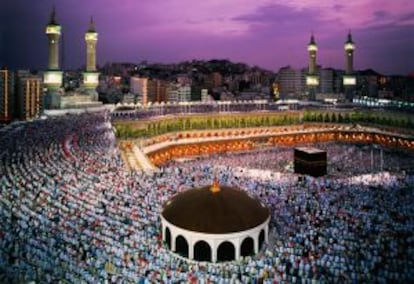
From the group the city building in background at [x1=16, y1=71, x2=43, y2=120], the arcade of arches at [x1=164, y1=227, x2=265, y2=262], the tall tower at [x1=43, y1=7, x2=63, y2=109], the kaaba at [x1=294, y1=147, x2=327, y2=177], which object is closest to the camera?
the arcade of arches at [x1=164, y1=227, x2=265, y2=262]

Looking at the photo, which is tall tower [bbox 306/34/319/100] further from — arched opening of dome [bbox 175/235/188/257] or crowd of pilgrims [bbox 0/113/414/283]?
arched opening of dome [bbox 175/235/188/257]

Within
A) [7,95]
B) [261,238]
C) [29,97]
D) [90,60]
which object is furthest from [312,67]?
[261,238]

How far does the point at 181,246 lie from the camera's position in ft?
47.0

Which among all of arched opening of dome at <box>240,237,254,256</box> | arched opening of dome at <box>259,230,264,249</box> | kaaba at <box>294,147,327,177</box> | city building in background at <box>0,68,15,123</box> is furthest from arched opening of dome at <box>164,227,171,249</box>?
city building in background at <box>0,68,15,123</box>

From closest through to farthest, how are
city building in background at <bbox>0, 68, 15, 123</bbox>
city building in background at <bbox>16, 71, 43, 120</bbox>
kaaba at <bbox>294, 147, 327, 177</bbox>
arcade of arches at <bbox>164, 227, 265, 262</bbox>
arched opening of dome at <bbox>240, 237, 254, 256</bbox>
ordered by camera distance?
arcade of arches at <bbox>164, 227, 265, 262</bbox> → arched opening of dome at <bbox>240, 237, 254, 256</bbox> → kaaba at <bbox>294, 147, 327, 177</bbox> → city building in background at <bbox>0, 68, 15, 123</bbox> → city building in background at <bbox>16, 71, 43, 120</bbox>

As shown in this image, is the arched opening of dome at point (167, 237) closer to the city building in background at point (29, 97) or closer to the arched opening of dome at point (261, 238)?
the arched opening of dome at point (261, 238)

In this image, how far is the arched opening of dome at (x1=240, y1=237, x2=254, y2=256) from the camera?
46.3 feet

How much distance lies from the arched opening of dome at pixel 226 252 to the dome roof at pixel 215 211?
1.38 feet

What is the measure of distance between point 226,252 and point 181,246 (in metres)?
1.52

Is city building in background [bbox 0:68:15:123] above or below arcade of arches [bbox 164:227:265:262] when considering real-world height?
above

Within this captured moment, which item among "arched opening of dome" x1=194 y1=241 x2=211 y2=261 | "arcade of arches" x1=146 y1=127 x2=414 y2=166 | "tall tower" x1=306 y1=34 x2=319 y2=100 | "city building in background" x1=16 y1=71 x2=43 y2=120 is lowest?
"arched opening of dome" x1=194 y1=241 x2=211 y2=261

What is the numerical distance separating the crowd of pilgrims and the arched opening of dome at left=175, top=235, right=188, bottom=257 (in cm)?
33

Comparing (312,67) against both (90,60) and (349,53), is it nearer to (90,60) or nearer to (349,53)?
(349,53)

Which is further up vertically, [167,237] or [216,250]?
[167,237]
